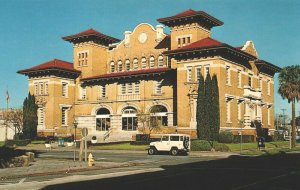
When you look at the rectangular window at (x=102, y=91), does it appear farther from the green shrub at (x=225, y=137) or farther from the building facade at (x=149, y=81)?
the green shrub at (x=225, y=137)

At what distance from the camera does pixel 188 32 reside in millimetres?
57531

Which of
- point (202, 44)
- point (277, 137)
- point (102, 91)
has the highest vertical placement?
point (202, 44)

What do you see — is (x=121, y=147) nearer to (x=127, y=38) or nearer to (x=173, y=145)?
(x=173, y=145)

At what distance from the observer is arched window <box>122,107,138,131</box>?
203 ft

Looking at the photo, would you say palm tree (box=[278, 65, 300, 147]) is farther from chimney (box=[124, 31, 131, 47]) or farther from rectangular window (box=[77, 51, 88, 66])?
rectangular window (box=[77, 51, 88, 66])

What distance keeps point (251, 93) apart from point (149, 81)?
45.9 ft

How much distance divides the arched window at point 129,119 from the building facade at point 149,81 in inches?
5.6

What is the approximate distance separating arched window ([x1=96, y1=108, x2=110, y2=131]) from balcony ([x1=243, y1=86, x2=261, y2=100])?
812 inches

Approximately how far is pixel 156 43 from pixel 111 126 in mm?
13992

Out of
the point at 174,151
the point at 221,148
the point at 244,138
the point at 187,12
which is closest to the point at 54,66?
the point at 187,12

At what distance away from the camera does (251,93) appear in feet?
191

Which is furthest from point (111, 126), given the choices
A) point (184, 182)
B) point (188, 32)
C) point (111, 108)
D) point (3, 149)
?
point (184, 182)

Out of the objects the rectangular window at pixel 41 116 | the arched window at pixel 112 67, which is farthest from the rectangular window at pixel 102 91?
the rectangular window at pixel 41 116

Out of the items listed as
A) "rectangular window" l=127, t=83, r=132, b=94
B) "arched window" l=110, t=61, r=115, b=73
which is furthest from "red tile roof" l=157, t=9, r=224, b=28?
"arched window" l=110, t=61, r=115, b=73
